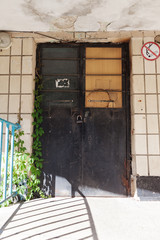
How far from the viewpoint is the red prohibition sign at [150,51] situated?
300 centimetres

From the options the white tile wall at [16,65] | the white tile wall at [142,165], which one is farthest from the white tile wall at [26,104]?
the white tile wall at [142,165]

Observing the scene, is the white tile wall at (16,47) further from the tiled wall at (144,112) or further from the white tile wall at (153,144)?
the white tile wall at (153,144)

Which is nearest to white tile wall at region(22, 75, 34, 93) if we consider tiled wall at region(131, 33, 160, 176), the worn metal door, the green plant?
the green plant

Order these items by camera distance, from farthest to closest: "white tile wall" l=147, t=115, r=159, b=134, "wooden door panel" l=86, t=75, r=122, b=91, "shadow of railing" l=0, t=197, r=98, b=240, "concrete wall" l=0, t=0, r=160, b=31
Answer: "wooden door panel" l=86, t=75, r=122, b=91
"white tile wall" l=147, t=115, r=159, b=134
"concrete wall" l=0, t=0, r=160, b=31
"shadow of railing" l=0, t=197, r=98, b=240

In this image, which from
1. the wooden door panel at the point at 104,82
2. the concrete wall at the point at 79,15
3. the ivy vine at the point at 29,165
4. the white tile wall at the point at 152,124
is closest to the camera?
the concrete wall at the point at 79,15

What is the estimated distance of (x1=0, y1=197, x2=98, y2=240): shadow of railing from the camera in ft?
5.58

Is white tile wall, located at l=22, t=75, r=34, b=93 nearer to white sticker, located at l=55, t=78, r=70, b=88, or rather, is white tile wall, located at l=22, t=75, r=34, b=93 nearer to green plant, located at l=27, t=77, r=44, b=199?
green plant, located at l=27, t=77, r=44, b=199

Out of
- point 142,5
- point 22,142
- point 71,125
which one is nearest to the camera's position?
point 142,5

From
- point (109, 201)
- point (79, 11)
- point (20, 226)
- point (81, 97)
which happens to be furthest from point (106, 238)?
point (79, 11)

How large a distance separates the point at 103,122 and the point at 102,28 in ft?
4.65

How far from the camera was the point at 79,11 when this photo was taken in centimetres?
260

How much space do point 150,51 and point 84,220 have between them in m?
2.51

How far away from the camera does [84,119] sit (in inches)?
120

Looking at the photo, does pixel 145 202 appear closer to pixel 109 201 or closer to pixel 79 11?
pixel 109 201
